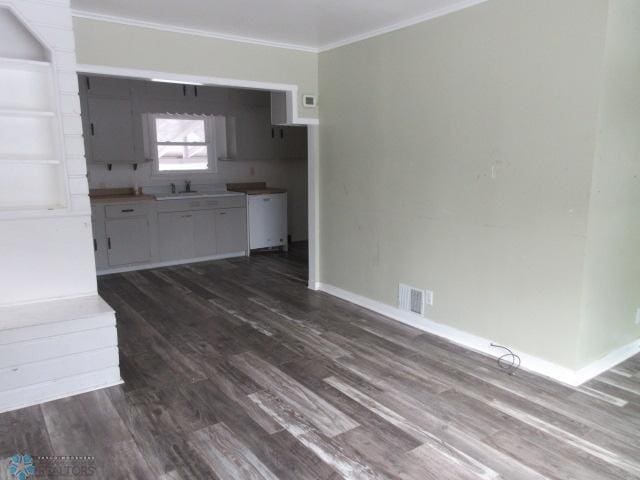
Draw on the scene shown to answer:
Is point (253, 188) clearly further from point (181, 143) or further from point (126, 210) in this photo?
point (126, 210)

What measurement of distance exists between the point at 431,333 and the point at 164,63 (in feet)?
9.75

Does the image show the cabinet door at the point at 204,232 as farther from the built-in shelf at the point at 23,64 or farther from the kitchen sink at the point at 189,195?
the built-in shelf at the point at 23,64

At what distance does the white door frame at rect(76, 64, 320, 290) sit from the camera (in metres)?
3.47

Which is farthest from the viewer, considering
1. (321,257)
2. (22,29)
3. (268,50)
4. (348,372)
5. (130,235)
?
(130,235)

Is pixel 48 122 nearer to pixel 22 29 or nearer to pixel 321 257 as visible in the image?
pixel 22 29

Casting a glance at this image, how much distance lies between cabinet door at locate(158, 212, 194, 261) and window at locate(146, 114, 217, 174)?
79 centimetres

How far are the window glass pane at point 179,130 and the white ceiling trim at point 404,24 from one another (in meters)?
2.75

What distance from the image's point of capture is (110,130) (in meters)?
5.60

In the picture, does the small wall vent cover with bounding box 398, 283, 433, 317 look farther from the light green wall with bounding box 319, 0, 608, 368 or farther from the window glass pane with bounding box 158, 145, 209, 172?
the window glass pane with bounding box 158, 145, 209, 172

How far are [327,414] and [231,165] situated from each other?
4.95 meters

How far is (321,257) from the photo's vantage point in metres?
4.87

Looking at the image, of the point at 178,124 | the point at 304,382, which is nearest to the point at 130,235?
the point at 178,124

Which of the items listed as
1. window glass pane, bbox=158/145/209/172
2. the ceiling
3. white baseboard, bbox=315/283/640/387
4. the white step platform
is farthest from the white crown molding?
window glass pane, bbox=158/145/209/172

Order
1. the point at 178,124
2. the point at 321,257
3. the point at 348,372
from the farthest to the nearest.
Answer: the point at 178,124, the point at 321,257, the point at 348,372
